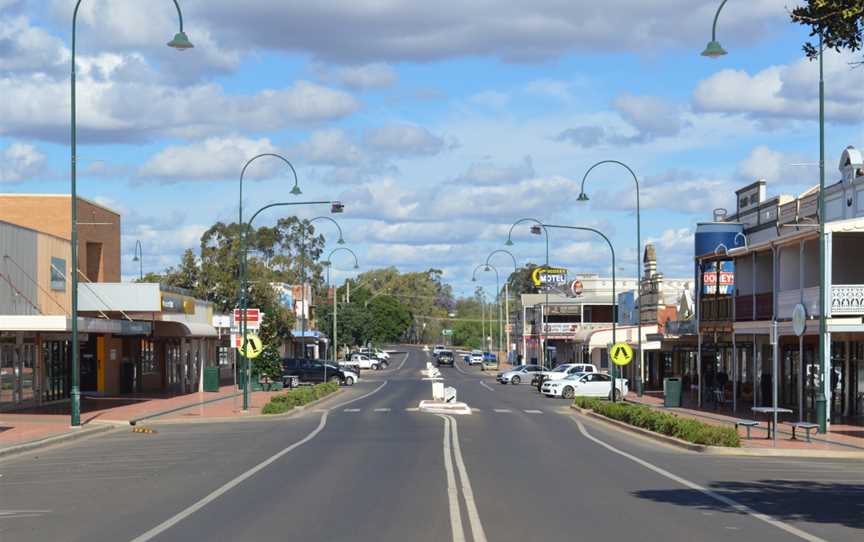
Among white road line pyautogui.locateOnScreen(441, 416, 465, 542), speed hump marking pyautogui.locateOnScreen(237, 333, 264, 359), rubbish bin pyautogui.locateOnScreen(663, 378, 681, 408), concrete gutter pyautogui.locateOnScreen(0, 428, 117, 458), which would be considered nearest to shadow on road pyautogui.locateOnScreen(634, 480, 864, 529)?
white road line pyautogui.locateOnScreen(441, 416, 465, 542)

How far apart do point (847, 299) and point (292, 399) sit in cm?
1972

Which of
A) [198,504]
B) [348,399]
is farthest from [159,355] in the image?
[198,504]

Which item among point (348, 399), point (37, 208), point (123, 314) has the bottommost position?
point (348, 399)

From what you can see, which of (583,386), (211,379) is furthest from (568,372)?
(211,379)

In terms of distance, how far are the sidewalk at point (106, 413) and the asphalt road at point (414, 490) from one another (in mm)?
1866

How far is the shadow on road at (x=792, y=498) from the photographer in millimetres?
15359

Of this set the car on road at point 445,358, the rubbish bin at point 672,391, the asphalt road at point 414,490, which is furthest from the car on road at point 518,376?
the asphalt road at point 414,490

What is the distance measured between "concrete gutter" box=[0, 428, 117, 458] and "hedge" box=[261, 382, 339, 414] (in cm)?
667

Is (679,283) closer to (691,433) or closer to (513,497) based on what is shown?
(691,433)

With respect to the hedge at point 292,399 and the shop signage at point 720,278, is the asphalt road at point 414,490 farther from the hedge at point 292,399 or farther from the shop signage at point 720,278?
the shop signage at point 720,278

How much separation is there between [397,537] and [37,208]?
41536 mm

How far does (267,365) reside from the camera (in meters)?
62.9

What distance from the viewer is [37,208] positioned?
50.8 meters

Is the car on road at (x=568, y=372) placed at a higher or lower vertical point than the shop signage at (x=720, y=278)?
lower
